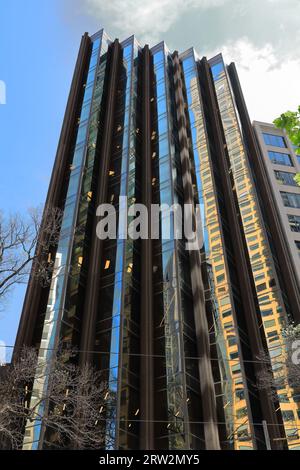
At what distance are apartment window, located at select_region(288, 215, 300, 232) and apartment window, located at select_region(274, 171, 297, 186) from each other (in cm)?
507

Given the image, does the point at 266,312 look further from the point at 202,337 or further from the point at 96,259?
the point at 96,259

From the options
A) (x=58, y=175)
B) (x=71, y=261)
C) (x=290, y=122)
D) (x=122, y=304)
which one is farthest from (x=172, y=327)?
(x=290, y=122)

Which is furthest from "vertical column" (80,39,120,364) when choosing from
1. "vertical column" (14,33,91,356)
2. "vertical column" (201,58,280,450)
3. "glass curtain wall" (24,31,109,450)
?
"vertical column" (201,58,280,450)

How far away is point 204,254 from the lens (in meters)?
38.4

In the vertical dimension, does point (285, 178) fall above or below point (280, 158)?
below

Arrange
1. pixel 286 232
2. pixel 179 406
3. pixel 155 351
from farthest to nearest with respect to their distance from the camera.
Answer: pixel 286 232 < pixel 155 351 < pixel 179 406

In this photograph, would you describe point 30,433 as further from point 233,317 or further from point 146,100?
point 146,100

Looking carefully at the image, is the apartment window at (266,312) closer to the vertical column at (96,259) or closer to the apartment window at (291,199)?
the vertical column at (96,259)

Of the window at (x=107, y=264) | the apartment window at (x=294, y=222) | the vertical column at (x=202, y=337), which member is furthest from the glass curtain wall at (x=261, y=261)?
the window at (x=107, y=264)

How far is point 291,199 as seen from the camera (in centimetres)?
4897

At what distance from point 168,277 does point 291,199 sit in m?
20.9

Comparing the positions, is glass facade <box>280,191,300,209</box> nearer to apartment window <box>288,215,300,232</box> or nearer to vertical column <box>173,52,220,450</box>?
apartment window <box>288,215,300,232</box>

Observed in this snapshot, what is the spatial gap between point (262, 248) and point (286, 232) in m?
5.71
